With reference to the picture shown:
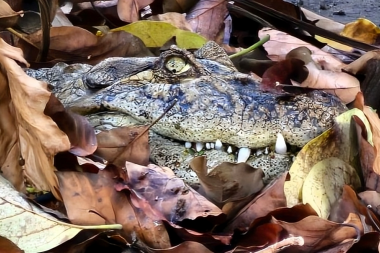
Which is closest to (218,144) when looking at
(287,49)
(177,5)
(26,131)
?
(26,131)

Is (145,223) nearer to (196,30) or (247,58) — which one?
(247,58)

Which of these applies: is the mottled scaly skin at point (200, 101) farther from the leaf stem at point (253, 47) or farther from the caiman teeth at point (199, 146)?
the leaf stem at point (253, 47)

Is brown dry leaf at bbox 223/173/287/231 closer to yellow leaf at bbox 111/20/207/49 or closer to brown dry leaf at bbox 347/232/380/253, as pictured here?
brown dry leaf at bbox 347/232/380/253

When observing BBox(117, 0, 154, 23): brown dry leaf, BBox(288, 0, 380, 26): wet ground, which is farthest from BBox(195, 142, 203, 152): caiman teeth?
BBox(288, 0, 380, 26): wet ground

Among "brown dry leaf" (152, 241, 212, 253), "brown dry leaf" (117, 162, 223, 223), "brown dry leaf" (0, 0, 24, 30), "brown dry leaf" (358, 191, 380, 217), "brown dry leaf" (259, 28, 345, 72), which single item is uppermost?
"brown dry leaf" (0, 0, 24, 30)

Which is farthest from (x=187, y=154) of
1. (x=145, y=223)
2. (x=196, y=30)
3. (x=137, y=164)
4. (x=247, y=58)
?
(x=196, y=30)
